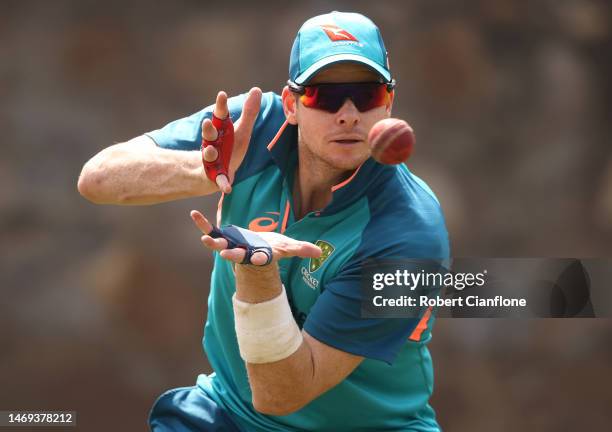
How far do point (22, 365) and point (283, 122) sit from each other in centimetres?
278

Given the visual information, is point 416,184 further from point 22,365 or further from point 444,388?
point 22,365

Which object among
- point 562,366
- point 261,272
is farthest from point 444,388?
point 261,272

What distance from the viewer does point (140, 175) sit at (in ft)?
12.2

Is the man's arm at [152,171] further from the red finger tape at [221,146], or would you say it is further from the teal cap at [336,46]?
the teal cap at [336,46]

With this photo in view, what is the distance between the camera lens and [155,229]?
6031 mm

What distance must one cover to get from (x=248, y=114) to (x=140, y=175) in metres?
0.37

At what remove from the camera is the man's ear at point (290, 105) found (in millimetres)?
3764

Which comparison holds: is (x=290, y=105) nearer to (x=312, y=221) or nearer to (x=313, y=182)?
(x=313, y=182)

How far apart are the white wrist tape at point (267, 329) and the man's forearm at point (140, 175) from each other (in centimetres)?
43

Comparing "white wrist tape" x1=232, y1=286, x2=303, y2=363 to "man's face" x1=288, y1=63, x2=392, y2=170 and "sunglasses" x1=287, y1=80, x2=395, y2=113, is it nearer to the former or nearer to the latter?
"man's face" x1=288, y1=63, x2=392, y2=170

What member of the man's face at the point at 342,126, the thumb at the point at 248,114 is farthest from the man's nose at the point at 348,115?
the thumb at the point at 248,114

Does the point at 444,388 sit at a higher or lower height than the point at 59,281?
lower
